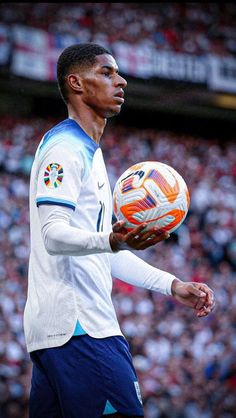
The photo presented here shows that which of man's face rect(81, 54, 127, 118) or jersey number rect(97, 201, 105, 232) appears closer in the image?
jersey number rect(97, 201, 105, 232)

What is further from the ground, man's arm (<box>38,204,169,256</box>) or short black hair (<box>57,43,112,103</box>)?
short black hair (<box>57,43,112,103</box>)

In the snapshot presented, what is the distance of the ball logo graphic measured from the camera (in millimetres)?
2855

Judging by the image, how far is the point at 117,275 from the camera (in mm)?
3412

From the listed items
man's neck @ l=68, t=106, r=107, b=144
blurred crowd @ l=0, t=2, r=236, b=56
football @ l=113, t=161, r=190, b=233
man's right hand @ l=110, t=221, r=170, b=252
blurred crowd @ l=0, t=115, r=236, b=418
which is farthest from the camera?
blurred crowd @ l=0, t=2, r=236, b=56

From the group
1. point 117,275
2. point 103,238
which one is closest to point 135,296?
point 117,275

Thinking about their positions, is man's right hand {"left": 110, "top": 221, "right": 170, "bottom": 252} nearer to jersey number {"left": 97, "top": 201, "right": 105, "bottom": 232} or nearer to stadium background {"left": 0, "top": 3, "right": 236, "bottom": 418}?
jersey number {"left": 97, "top": 201, "right": 105, "bottom": 232}

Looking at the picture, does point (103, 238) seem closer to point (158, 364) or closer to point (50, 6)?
point (158, 364)

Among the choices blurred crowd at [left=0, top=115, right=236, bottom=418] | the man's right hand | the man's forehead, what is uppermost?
the man's forehead

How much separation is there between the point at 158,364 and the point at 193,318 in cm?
136

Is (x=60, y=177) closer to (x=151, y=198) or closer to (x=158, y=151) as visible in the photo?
(x=151, y=198)

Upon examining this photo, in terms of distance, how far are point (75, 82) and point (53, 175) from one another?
60cm

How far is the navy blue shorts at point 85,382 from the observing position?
287 cm

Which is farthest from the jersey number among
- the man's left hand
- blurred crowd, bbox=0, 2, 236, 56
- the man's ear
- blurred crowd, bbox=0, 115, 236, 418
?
blurred crowd, bbox=0, 2, 236, 56

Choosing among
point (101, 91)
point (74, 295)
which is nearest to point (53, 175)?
point (74, 295)
